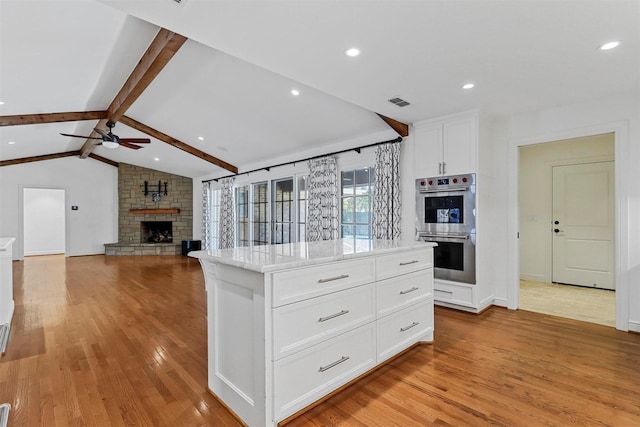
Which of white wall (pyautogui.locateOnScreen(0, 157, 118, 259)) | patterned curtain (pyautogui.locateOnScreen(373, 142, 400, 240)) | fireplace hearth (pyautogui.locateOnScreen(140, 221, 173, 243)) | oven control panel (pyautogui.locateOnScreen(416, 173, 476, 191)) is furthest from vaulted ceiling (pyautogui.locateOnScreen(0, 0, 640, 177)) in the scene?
fireplace hearth (pyautogui.locateOnScreen(140, 221, 173, 243))

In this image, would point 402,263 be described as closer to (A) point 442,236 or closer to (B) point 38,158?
(A) point 442,236

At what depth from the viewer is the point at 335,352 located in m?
1.95

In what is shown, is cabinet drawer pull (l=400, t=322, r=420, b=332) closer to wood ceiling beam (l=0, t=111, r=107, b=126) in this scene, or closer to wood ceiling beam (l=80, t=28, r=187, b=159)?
wood ceiling beam (l=80, t=28, r=187, b=159)

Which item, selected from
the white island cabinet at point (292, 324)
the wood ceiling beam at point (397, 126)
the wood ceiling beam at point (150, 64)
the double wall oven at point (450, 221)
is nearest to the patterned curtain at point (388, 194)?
the wood ceiling beam at point (397, 126)

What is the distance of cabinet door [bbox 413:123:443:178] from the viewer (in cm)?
399

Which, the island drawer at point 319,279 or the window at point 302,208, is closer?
the island drawer at point 319,279

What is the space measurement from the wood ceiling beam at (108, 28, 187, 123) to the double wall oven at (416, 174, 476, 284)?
329cm

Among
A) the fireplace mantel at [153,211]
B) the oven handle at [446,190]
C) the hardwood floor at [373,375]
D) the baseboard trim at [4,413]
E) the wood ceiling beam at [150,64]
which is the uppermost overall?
the wood ceiling beam at [150,64]

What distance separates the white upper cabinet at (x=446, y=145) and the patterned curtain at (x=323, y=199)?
161 cm

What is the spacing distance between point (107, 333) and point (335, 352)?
2.55 metres

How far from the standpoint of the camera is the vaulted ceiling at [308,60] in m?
2.00

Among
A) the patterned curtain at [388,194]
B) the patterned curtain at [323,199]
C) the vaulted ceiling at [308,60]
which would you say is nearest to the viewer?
the vaulted ceiling at [308,60]

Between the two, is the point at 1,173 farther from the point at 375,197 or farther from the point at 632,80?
the point at 632,80

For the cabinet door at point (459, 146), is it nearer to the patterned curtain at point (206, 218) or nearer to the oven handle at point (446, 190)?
the oven handle at point (446, 190)
